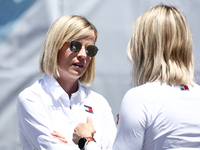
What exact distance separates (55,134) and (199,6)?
196 centimetres

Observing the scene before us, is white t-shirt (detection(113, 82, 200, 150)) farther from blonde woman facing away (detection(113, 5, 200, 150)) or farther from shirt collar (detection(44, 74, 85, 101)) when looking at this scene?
shirt collar (detection(44, 74, 85, 101))

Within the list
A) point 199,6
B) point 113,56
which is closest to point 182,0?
point 199,6

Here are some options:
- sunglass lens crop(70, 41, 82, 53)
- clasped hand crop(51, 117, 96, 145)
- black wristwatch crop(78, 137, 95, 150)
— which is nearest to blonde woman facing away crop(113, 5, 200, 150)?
black wristwatch crop(78, 137, 95, 150)

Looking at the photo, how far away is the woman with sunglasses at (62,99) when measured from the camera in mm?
1766

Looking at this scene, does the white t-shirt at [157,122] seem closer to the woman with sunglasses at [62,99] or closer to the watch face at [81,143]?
the watch face at [81,143]

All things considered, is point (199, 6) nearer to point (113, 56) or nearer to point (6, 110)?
point (113, 56)

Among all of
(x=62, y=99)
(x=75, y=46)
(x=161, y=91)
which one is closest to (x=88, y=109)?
(x=62, y=99)

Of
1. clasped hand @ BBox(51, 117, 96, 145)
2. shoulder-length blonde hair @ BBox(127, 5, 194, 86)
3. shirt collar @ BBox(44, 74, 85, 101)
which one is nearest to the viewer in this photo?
shoulder-length blonde hair @ BBox(127, 5, 194, 86)

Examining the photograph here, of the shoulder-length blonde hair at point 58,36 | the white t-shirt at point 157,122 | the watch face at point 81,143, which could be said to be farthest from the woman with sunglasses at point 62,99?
the white t-shirt at point 157,122

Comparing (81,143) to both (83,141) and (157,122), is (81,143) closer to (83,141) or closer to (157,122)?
(83,141)

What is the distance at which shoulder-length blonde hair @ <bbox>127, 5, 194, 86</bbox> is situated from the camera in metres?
1.25

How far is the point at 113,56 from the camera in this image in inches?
106

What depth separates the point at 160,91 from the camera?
119 centimetres

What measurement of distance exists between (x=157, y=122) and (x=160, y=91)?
0.14m
